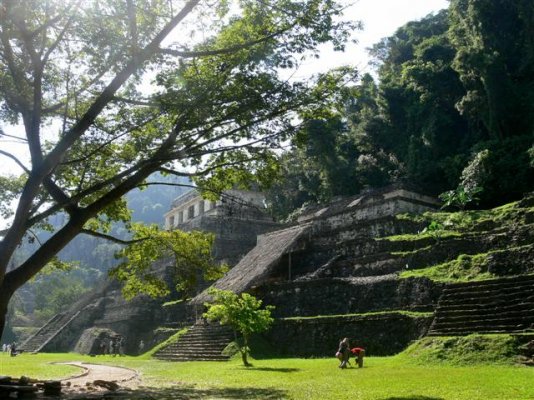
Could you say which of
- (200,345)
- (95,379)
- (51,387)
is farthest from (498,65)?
(51,387)

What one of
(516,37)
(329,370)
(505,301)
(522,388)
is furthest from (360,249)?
(516,37)

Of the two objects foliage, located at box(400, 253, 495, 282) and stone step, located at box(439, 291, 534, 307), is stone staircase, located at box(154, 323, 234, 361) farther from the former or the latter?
stone step, located at box(439, 291, 534, 307)

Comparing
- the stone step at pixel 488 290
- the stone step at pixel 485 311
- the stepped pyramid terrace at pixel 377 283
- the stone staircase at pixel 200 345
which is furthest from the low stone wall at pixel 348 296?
the stone staircase at pixel 200 345

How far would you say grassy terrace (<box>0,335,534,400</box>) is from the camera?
7.41 meters

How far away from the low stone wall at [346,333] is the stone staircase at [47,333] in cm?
1773

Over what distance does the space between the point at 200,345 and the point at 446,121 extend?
19.2 m

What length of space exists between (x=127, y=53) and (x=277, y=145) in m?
3.04

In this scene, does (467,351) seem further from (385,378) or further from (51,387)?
(51,387)

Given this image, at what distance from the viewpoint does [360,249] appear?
20.2 m

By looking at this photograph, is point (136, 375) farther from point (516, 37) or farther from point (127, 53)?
point (516, 37)

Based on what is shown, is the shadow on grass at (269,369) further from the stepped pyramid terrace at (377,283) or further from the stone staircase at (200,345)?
the stone staircase at (200,345)

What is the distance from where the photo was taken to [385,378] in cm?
912

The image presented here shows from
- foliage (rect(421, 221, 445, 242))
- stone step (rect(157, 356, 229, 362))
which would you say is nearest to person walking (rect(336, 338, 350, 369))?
stone step (rect(157, 356, 229, 362))

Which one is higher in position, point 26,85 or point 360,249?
point 26,85
